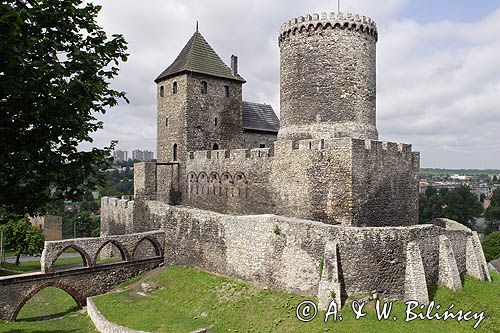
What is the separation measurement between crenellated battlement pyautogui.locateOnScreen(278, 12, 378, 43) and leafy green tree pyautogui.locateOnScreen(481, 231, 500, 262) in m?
36.8

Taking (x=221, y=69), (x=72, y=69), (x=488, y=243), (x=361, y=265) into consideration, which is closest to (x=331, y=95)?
(x=361, y=265)

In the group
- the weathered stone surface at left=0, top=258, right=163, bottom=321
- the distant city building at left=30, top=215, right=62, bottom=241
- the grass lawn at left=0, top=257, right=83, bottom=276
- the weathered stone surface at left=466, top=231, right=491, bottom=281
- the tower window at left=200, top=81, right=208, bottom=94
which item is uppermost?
the tower window at left=200, top=81, right=208, bottom=94

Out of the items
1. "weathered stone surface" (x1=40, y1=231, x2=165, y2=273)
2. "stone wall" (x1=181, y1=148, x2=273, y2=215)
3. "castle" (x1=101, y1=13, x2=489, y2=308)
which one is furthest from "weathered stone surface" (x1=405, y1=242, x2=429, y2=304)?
"weathered stone surface" (x1=40, y1=231, x2=165, y2=273)

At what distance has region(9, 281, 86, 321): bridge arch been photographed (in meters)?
20.2

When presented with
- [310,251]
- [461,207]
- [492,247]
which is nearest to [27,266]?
[310,251]

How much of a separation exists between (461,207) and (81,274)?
204ft

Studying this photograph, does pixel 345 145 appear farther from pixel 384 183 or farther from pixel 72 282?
pixel 72 282

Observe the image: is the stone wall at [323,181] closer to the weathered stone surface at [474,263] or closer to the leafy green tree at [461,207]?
the weathered stone surface at [474,263]

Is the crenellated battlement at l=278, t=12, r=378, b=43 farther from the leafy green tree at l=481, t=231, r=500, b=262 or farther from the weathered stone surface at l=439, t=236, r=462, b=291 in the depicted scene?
the leafy green tree at l=481, t=231, r=500, b=262

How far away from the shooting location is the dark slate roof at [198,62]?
27.6 metres

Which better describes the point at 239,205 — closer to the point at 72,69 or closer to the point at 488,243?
the point at 72,69

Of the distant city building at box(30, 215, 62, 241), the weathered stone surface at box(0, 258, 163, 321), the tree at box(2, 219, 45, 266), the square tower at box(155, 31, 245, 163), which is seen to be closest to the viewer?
the weathered stone surface at box(0, 258, 163, 321)

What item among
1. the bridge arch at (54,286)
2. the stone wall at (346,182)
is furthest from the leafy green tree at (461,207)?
the bridge arch at (54,286)

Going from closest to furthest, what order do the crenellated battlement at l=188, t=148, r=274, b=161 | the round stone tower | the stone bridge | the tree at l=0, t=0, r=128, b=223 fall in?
the tree at l=0, t=0, r=128, b=223, the stone bridge, the round stone tower, the crenellated battlement at l=188, t=148, r=274, b=161
